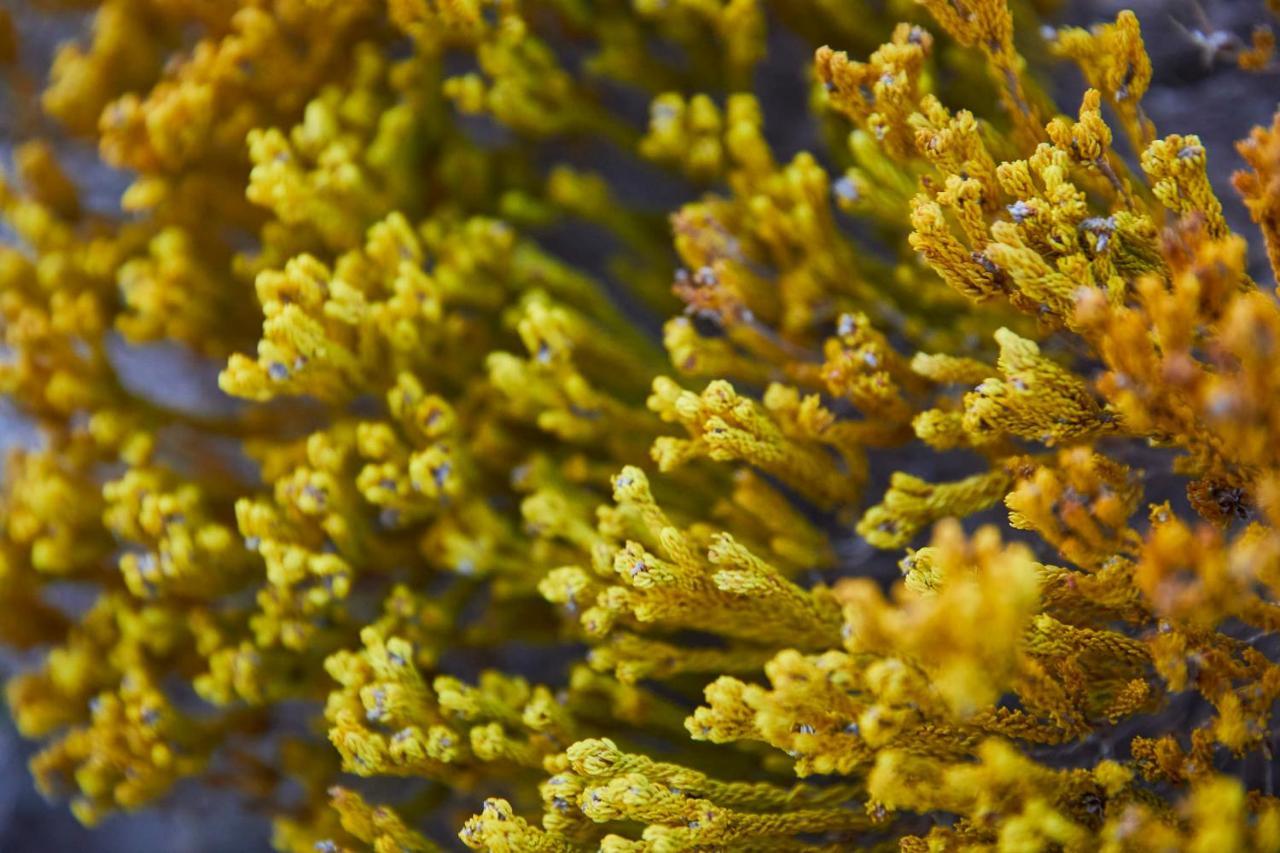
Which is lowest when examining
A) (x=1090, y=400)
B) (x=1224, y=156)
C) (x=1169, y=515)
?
(x=1169, y=515)

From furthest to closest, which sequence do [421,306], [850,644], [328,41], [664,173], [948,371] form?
[664,173] → [328,41] → [421,306] → [948,371] → [850,644]

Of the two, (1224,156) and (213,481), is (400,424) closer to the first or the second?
(213,481)

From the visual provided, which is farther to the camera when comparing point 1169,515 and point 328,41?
point 328,41

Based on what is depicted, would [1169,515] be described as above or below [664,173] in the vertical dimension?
below

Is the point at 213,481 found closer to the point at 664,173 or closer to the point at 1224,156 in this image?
the point at 664,173

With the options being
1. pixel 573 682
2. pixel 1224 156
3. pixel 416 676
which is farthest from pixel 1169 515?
pixel 416 676

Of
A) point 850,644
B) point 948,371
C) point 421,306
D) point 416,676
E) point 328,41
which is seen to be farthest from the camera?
point 328,41

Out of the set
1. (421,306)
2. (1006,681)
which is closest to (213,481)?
(421,306)
